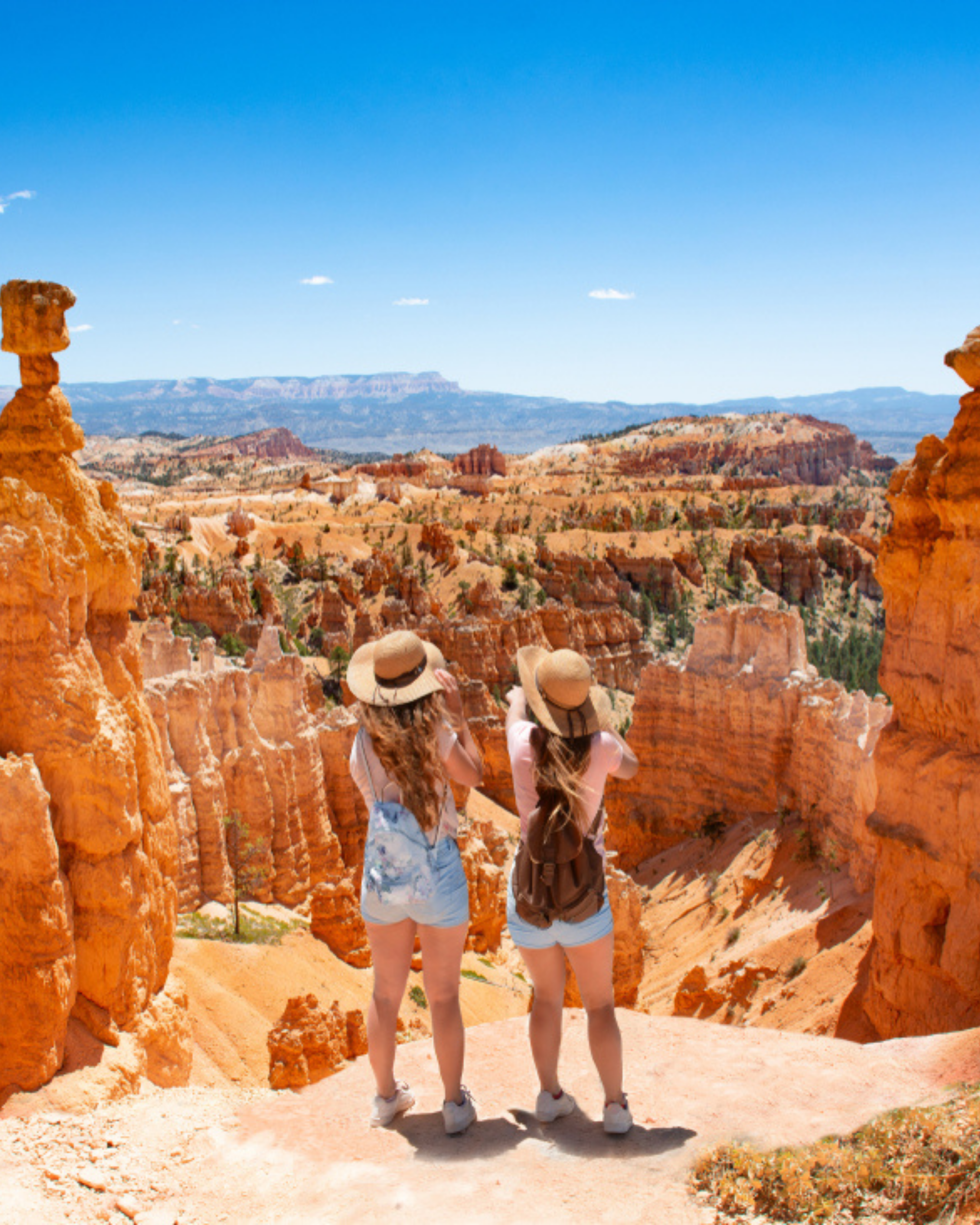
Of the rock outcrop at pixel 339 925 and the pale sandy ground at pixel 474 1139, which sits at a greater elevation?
the pale sandy ground at pixel 474 1139

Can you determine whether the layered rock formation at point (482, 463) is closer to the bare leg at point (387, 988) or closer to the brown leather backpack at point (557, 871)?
the bare leg at point (387, 988)

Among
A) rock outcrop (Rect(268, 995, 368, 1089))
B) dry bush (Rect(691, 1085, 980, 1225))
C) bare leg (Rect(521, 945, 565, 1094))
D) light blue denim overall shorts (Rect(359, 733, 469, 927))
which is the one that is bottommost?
rock outcrop (Rect(268, 995, 368, 1089))

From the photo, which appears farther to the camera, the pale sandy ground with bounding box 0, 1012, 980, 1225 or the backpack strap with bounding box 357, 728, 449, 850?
the backpack strap with bounding box 357, 728, 449, 850

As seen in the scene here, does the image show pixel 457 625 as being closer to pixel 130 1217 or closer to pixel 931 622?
pixel 931 622

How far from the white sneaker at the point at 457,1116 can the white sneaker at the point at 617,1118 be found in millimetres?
640

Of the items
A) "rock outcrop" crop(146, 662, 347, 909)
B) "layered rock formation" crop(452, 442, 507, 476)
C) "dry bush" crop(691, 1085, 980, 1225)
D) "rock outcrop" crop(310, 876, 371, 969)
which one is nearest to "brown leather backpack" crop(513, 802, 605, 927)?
"dry bush" crop(691, 1085, 980, 1225)

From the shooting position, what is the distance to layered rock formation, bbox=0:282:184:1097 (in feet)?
21.6

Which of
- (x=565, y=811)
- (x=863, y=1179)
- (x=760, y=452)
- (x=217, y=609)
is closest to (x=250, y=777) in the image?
(x=565, y=811)

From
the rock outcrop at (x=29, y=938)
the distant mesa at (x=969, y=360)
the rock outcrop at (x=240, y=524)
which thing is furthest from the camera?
the rock outcrop at (x=240, y=524)

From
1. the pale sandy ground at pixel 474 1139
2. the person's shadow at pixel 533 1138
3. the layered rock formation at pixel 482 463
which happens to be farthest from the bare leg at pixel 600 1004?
the layered rock formation at pixel 482 463

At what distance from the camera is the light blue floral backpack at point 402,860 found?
4453mm

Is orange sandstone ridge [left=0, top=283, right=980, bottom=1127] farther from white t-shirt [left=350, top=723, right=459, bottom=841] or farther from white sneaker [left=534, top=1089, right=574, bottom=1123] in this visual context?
white sneaker [left=534, top=1089, right=574, bottom=1123]

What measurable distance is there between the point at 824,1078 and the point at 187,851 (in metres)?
10.6

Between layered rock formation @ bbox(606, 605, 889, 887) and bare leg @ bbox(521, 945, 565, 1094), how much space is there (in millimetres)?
10346
